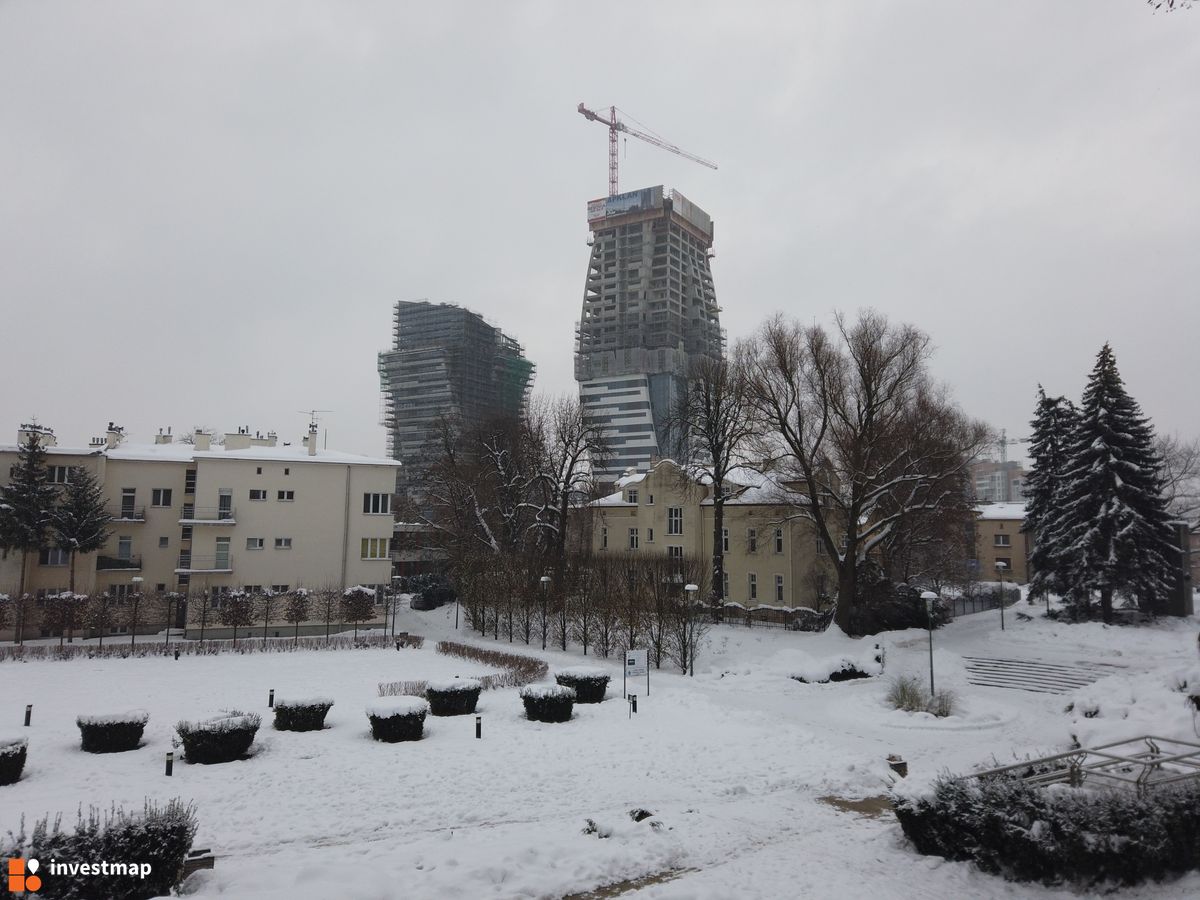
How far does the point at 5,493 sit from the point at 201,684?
19116 millimetres

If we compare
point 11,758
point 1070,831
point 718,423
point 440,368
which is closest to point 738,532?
point 718,423

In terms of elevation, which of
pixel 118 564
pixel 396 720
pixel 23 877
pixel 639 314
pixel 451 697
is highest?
pixel 639 314

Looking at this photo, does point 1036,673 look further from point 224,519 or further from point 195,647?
point 224,519

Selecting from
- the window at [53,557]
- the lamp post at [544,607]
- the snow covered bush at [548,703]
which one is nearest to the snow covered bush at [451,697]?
the snow covered bush at [548,703]

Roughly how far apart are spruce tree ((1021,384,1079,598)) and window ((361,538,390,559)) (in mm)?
36020

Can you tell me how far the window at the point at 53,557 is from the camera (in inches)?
1396

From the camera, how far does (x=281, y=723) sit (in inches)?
626

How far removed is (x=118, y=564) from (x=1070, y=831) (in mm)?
43373

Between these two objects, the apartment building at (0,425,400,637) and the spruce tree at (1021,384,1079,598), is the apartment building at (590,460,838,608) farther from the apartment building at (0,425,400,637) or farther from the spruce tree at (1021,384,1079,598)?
the apartment building at (0,425,400,637)

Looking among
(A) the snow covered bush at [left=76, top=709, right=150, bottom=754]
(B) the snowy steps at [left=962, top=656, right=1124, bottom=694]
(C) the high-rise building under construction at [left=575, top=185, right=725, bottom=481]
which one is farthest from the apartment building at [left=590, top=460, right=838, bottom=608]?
(C) the high-rise building under construction at [left=575, top=185, right=725, bottom=481]

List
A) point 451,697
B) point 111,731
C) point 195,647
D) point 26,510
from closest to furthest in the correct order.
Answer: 1. point 111,731
2. point 451,697
3. point 195,647
4. point 26,510

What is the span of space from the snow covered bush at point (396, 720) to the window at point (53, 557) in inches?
1184

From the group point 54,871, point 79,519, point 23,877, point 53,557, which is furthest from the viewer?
point 53,557

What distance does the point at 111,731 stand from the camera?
14.0m
